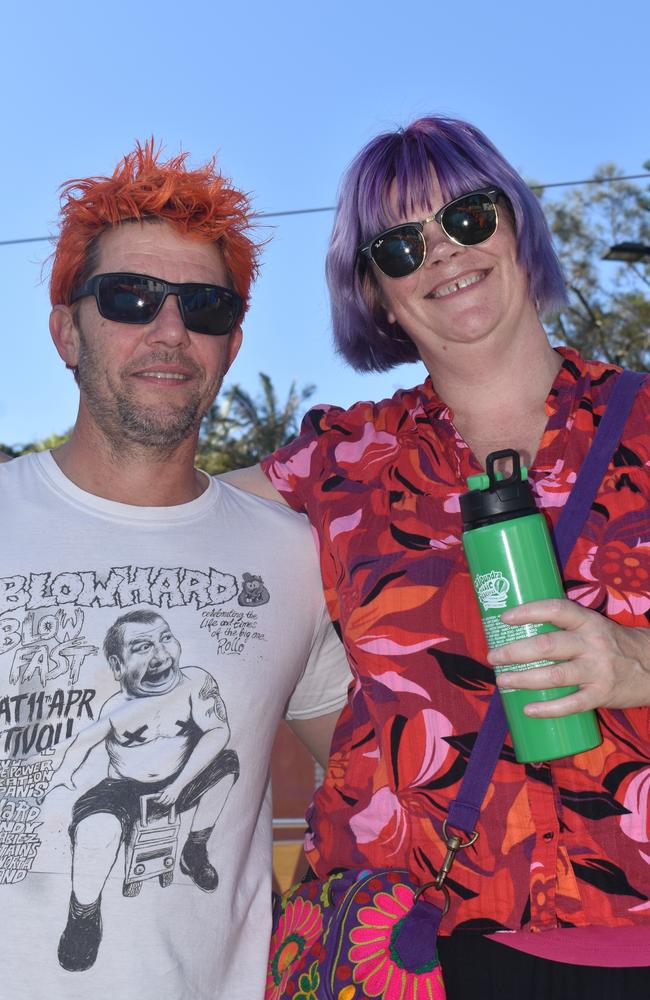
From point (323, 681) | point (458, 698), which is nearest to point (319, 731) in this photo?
point (323, 681)

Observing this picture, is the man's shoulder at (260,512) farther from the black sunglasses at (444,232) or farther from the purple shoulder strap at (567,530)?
the purple shoulder strap at (567,530)

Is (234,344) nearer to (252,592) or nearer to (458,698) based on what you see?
(252,592)

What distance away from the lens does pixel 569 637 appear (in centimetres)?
174

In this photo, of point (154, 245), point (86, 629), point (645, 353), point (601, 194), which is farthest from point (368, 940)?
point (601, 194)

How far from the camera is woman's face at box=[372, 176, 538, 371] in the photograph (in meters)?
2.42

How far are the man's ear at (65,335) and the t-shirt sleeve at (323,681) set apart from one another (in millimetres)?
1029

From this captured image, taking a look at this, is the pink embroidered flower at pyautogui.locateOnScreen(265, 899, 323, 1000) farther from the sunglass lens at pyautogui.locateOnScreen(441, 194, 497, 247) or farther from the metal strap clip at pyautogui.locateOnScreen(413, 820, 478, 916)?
the sunglass lens at pyautogui.locateOnScreen(441, 194, 497, 247)

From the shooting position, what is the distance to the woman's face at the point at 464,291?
2416 mm

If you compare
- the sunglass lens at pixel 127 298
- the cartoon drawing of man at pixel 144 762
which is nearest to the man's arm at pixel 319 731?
the cartoon drawing of man at pixel 144 762

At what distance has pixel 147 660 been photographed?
7.28 feet

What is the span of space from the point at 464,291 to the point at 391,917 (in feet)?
4.64

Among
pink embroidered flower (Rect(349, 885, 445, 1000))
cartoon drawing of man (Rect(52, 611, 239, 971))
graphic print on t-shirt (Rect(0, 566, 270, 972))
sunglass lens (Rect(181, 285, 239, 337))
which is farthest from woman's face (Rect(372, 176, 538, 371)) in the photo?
pink embroidered flower (Rect(349, 885, 445, 1000))

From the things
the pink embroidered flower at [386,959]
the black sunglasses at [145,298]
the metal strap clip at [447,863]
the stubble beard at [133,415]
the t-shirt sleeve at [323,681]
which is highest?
the black sunglasses at [145,298]

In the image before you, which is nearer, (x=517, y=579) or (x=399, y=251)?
(x=517, y=579)
